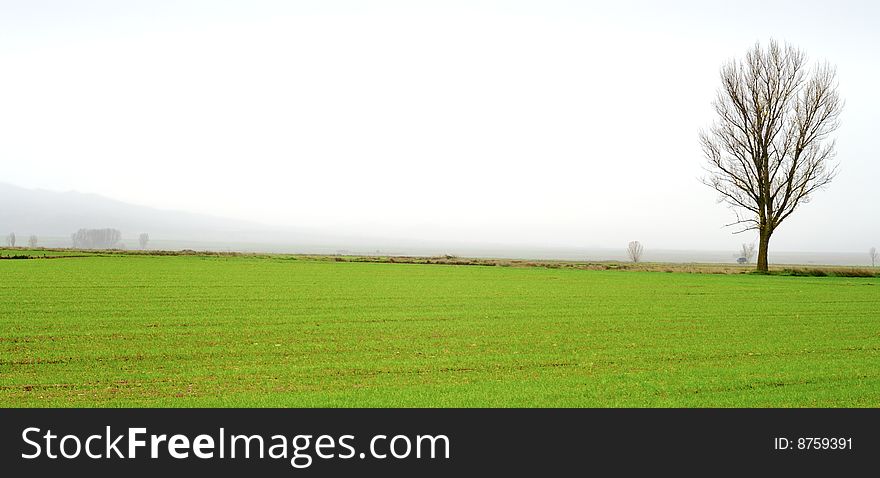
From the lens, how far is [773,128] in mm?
46875

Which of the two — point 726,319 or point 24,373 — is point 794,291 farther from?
point 24,373

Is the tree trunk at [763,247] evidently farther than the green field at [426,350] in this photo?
Yes

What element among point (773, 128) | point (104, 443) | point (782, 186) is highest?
point (773, 128)

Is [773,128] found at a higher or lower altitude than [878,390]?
higher

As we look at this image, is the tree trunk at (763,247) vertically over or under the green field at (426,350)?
over

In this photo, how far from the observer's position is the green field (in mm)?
9250

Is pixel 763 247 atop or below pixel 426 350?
atop

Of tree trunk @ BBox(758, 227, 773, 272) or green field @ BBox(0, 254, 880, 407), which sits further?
tree trunk @ BBox(758, 227, 773, 272)

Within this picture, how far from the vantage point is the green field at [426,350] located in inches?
364

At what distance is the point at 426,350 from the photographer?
42.2ft

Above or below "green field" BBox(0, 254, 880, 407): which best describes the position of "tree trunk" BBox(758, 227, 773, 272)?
above

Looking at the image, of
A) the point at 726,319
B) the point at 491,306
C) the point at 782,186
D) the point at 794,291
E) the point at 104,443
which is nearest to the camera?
the point at 104,443

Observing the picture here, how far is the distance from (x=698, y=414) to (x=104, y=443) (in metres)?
6.74

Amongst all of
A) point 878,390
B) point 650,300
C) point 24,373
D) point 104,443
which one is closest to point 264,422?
point 104,443
